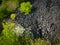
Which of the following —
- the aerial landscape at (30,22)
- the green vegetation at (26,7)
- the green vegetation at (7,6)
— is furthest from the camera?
the green vegetation at (7,6)

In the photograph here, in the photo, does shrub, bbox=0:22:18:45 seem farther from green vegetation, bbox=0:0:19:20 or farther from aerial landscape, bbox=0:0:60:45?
green vegetation, bbox=0:0:19:20

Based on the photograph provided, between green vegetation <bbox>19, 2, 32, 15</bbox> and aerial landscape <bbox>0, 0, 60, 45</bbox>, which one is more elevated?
green vegetation <bbox>19, 2, 32, 15</bbox>

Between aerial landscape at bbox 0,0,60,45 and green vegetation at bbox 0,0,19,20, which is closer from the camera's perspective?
aerial landscape at bbox 0,0,60,45

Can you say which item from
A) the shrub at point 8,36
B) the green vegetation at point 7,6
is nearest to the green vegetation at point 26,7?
the green vegetation at point 7,6

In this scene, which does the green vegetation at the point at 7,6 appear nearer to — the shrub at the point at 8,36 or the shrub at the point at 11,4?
the shrub at the point at 11,4

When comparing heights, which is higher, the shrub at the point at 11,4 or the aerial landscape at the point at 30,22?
the shrub at the point at 11,4

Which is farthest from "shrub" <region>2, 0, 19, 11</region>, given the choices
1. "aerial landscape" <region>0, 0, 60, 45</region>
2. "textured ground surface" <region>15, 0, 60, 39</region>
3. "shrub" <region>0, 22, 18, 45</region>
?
"shrub" <region>0, 22, 18, 45</region>

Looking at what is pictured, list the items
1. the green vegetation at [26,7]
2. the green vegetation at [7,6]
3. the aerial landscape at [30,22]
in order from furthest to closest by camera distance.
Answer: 1. the green vegetation at [7,6]
2. the green vegetation at [26,7]
3. the aerial landscape at [30,22]

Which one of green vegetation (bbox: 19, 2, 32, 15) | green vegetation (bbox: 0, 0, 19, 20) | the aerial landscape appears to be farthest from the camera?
green vegetation (bbox: 0, 0, 19, 20)
